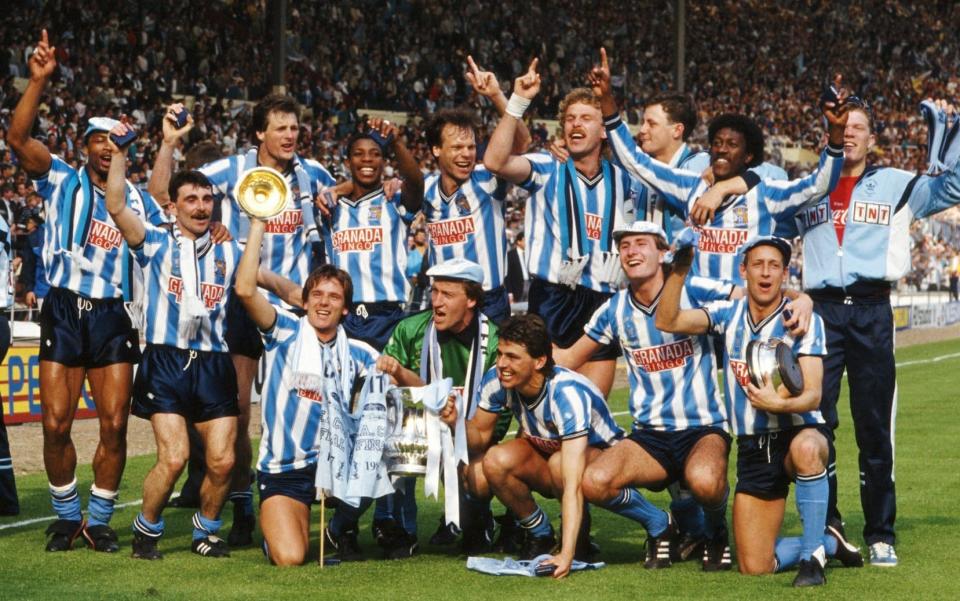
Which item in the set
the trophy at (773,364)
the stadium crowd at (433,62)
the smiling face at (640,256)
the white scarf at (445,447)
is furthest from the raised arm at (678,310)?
the stadium crowd at (433,62)

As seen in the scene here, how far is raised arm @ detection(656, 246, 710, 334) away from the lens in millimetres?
6922

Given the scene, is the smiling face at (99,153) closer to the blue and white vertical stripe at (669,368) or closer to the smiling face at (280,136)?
the smiling face at (280,136)

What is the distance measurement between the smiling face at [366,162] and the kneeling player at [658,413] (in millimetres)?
1896

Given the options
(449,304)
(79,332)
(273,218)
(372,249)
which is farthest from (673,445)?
(79,332)

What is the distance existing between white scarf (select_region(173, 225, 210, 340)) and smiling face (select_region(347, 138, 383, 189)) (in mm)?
1348

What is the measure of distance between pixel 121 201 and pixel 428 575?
2455 mm

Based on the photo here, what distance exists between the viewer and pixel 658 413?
24.4ft

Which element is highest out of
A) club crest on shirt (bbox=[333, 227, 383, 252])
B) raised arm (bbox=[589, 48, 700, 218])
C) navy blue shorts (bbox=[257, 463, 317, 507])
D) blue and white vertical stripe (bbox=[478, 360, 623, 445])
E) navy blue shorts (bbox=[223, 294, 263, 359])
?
raised arm (bbox=[589, 48, 700, 218])

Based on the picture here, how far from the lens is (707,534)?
746 cm

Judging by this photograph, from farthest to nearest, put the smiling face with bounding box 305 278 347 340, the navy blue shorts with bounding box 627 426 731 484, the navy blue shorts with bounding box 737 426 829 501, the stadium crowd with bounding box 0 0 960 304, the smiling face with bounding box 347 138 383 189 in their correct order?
the stadium crowd with bounding box 0 0 960 304, the smiling face with bounding box 347 138 383 189, the smiling face with bounding box 305 278 347 340, the navy blue shorts with bounding box 627 426 731 484, the navy blue shorts with bounding box 737 426 829 501

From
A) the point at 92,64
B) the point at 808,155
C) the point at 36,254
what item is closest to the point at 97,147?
the point at 36,254

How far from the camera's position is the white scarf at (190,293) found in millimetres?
7738

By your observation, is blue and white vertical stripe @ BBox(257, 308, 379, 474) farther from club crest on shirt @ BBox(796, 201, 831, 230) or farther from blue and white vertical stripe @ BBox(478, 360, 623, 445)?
club crest on shirt @ BBox(796, 201, 831, 230)

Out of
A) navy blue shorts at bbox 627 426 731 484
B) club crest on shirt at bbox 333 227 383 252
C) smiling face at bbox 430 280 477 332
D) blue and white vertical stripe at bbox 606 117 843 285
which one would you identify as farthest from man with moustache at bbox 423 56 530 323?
navy blue shorts at bbox 627 426 731 484
